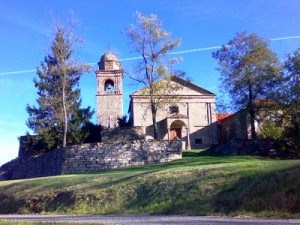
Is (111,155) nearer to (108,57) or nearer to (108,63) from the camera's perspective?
(108,63)

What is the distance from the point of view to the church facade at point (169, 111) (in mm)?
51281

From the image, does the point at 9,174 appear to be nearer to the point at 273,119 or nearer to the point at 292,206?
the point at 273,119

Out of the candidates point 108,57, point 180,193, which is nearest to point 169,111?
point 108,57

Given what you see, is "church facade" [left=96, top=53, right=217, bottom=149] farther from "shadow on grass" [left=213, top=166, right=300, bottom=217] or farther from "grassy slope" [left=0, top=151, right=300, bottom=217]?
"shadow on grass" [left=213, top=166, right=300, bottom=217]

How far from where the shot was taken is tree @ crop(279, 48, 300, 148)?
3136cm

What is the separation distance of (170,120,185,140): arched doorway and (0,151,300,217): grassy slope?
99.8ft

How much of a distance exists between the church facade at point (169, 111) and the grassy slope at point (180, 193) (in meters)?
30.1

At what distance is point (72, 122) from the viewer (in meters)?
40.9

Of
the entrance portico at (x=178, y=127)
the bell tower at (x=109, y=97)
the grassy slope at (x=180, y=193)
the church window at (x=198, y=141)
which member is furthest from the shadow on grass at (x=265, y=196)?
the bell tower at (x=109, y=97)

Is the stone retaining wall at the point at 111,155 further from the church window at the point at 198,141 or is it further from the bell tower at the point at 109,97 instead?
the bell tower at the point at 109,97

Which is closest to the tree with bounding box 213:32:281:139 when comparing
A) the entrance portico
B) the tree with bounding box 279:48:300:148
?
the tree with bounding box 279:48:300:148

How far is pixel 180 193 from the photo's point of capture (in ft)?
50.2

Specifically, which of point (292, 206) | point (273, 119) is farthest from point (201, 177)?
point (273, 119)

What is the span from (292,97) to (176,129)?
2171 centimetres
